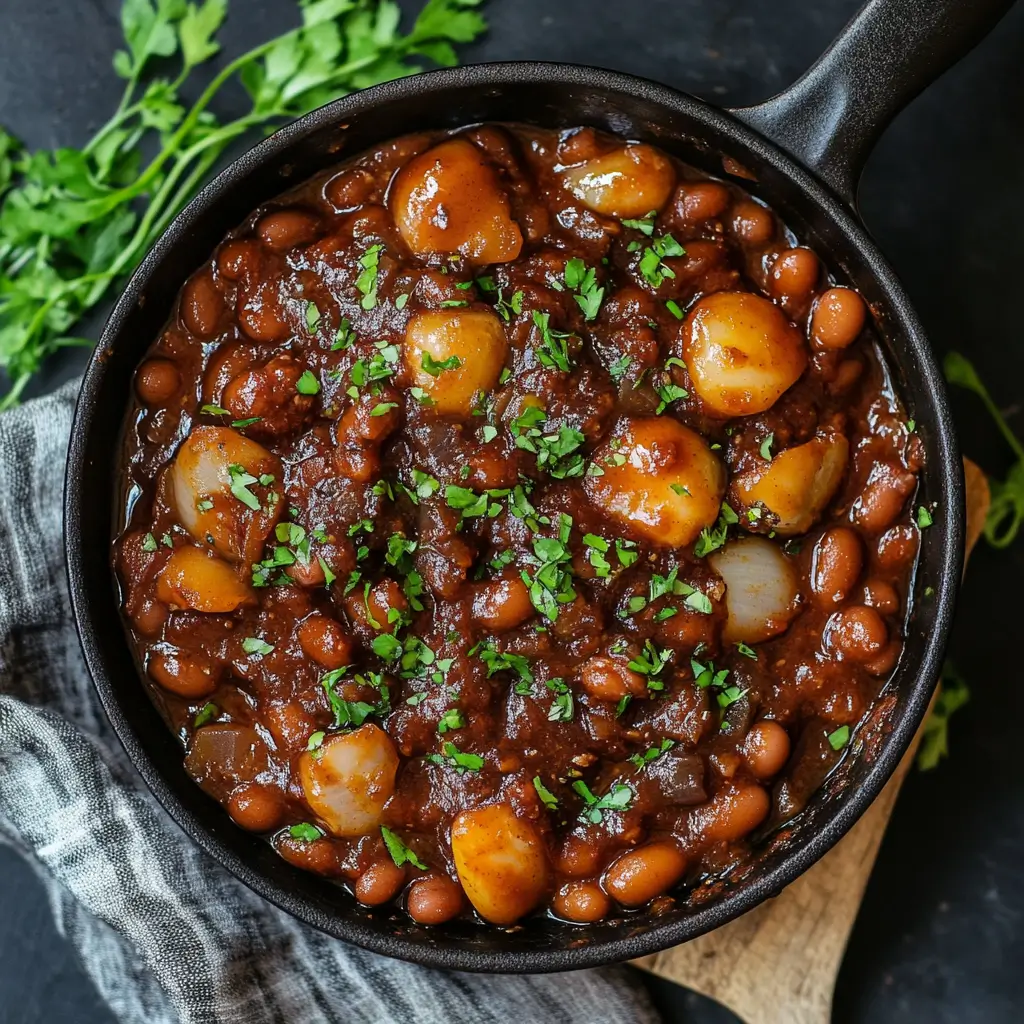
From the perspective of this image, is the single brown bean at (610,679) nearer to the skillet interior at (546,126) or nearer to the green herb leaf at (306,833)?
the skillet interior at (546,126)

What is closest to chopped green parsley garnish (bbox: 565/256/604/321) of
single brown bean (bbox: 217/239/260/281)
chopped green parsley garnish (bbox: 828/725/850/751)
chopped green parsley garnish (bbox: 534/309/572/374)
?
chopped green parsley garnish (bbox: 534/309/572/374)

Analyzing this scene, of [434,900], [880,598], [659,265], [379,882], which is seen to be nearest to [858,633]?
[880,598]

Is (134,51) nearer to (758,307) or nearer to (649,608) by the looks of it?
(758,307)

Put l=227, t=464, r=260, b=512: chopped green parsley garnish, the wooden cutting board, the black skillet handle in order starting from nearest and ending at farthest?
the black skillet handle, l=227, t=464, r=260, b=512: chopped green parsley garnish, the wooden cutting board

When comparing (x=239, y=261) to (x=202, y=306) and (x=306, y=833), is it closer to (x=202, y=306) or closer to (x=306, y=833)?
(x=202, y=306)

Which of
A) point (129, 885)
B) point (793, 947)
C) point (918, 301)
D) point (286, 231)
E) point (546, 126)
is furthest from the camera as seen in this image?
point (918, 301)

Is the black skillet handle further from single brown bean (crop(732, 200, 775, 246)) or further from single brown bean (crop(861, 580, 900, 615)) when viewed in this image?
single brown bean (crop(861, 580, 900, 615))

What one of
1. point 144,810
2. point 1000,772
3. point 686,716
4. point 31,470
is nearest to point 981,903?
point 1000,772
